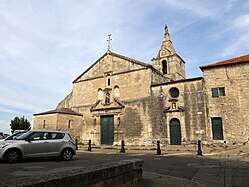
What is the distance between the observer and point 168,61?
35188 millimetres

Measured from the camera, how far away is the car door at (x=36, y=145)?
32.4 ft

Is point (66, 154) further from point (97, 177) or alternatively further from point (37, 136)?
point (97, 177)

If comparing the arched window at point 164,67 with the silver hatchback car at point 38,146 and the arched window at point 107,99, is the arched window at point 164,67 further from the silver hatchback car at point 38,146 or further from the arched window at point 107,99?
the silver hatchback car at point 38,146

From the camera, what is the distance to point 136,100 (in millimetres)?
26062

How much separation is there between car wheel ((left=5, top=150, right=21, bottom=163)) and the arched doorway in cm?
1600

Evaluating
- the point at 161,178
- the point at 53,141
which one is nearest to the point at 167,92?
the point at 53,141

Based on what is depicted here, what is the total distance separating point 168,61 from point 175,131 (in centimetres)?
1473

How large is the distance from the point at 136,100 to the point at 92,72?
8010 millimetres

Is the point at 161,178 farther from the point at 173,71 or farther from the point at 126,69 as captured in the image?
the point at 173,71

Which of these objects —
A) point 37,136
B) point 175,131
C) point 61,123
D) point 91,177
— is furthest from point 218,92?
point 91,177

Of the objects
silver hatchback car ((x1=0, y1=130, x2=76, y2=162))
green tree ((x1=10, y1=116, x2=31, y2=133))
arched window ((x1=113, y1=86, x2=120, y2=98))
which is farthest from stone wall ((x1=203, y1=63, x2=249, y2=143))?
green tree ((x1=10, y1=116, x2=31, y2=133))

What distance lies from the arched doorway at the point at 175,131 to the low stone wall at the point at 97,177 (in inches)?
674

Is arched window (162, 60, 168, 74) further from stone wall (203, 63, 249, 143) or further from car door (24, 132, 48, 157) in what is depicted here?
car door (24, 132, 48, 157)

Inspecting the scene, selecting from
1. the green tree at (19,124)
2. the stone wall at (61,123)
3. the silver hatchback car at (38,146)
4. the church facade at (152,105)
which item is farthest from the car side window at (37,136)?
the green tree at (19,124)
